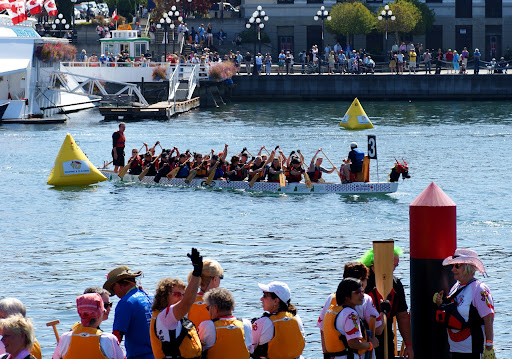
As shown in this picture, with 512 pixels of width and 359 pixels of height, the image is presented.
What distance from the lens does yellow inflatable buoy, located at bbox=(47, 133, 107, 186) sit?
2844cm

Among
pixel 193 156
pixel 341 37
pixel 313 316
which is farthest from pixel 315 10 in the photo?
pixel 313 316

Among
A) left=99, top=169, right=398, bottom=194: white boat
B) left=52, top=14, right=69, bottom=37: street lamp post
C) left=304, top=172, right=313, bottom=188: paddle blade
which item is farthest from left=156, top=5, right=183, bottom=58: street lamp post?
left=304, top=172, right=313, bottom=188: paddle blade

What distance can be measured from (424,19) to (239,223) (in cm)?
4926

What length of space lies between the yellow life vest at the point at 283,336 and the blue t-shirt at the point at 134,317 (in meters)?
1.10

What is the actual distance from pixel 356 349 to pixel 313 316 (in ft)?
22.9

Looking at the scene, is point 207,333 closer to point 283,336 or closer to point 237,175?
point 283,336

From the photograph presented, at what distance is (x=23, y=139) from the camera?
1649 inches

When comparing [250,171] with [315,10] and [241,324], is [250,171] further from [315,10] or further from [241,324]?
[315,10]

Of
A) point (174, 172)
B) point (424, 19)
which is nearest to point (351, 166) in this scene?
point (174, 172)

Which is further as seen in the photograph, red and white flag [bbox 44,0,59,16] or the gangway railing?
red and white flag [bbox 44,0,59,16]

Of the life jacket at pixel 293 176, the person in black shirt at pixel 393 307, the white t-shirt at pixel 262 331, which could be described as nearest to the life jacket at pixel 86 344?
the white t-shirt at pixel 262 331

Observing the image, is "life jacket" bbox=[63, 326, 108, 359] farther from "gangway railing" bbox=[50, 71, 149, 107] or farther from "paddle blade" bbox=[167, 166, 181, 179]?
"gangway railing" bbox=[50, 71, 149, 107]

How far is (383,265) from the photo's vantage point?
8.77 meters

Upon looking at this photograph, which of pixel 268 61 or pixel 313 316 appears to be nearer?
pixel 313 316
